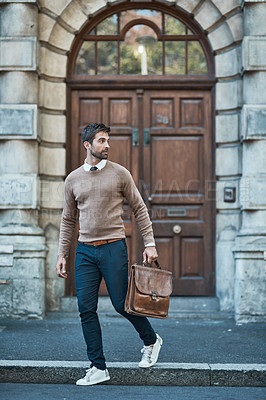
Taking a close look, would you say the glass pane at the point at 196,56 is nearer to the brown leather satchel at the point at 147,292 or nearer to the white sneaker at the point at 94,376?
the brown leather satchel at the point at 147,292

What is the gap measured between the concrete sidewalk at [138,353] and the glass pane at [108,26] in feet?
13.4

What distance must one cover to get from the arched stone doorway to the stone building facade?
0.20m

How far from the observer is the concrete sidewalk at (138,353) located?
5.79 meters

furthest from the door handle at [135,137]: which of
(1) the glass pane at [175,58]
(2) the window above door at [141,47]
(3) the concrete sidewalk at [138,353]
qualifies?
(3) the concrete sidewalk at [138,353]

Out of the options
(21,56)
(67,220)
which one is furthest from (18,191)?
(67,220)

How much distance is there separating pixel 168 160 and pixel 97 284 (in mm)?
3892

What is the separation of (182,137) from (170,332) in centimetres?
291

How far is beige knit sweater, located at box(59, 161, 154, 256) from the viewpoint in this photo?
18.4ft

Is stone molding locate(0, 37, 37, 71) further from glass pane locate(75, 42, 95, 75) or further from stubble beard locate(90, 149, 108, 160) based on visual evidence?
stubble beard locate(90, 149, 108, 160)

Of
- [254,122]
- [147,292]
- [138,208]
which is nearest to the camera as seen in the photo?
[147,292]

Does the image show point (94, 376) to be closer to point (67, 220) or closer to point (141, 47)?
point (67, 220)

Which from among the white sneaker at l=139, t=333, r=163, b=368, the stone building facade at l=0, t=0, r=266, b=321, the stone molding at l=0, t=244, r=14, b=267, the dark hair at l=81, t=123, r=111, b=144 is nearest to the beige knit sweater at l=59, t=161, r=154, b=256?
the dark hair at l=81, t=123, r=111, b=144

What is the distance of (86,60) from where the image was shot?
9.35 meters

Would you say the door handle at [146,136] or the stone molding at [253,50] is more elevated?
the stone molding at [253,50]
